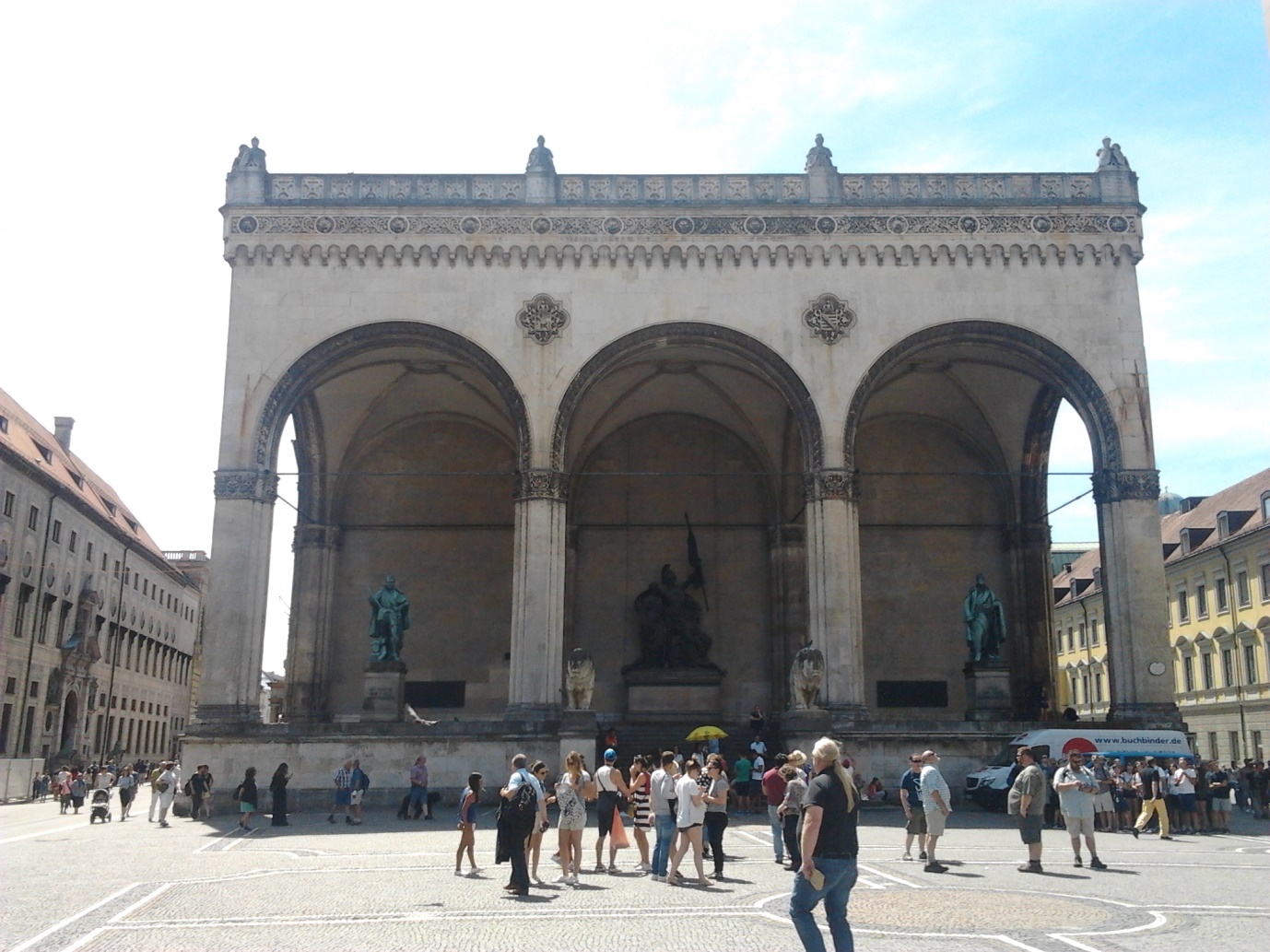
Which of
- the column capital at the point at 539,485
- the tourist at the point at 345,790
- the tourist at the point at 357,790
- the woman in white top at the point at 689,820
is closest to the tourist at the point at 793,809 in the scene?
the woman in white top at the point at 689,820

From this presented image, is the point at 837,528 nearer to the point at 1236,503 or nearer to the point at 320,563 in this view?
the point at 320,563

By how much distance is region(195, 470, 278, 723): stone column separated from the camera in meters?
25.6

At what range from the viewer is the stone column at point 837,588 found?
25891 mm

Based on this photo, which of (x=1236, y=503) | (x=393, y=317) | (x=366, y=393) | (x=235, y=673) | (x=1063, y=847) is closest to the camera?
(x=1063, y=847)

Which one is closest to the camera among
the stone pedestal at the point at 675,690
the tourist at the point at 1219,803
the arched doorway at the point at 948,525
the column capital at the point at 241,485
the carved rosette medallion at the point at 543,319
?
the tourist at the point at 1219,803

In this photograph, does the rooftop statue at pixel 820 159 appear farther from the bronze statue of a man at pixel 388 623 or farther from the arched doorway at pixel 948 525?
the bronze statue of a man at pixel 388 623

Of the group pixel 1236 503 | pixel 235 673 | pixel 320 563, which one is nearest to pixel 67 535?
pixel 320 563

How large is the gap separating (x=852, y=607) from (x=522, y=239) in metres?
11.4

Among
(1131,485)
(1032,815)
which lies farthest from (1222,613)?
(1032,815)

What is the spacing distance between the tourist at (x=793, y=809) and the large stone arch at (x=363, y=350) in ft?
50.3

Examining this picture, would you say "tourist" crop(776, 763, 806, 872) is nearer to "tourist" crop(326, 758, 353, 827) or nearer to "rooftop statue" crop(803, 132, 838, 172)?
"tourist" crop(326, 758, 353, 827)

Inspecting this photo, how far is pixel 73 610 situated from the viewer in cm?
5272

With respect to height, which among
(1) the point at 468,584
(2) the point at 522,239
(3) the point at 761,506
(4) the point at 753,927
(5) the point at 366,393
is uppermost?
(2) the point at 522,239

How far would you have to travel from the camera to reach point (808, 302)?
1103 inches
